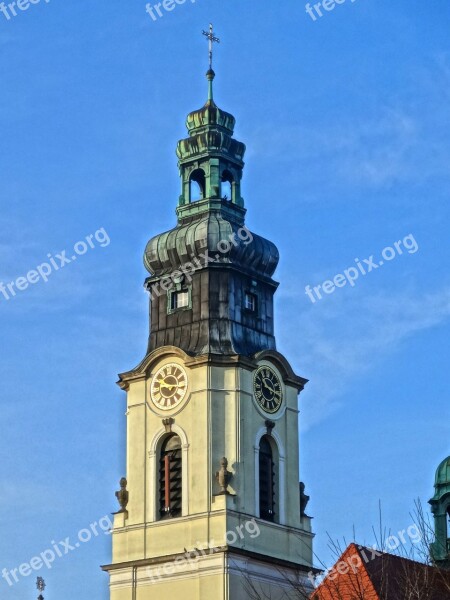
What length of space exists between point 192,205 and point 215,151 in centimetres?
222

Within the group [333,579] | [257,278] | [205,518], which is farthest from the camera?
[257,278]

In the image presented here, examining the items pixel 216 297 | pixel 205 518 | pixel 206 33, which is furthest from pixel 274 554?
pixel 206 33

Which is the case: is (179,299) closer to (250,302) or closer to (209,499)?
(250,302)

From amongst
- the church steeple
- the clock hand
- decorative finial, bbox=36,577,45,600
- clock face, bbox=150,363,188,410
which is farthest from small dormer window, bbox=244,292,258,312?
decorative finial, bbox=36,577,45,600

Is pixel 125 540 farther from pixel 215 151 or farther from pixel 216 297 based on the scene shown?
pixel 215 151

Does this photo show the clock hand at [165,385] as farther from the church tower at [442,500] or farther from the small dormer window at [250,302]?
the church tower at [442,500]

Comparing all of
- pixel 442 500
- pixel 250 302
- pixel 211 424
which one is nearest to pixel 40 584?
pixel 211 424

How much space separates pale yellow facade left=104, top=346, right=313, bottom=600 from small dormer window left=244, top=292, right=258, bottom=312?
81.8 inches

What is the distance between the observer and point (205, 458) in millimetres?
63094

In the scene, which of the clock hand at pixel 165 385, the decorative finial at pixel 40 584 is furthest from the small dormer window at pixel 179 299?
the decorative finial at pixel 40 584

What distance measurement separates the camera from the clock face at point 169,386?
64875mm

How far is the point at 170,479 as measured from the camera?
64.2m

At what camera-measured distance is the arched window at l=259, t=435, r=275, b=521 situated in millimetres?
64438

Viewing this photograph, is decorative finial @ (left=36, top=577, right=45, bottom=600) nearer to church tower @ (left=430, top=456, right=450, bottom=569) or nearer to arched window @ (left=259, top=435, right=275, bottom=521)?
arched window @ (left=259, top=435, right=275, bottom=521)
